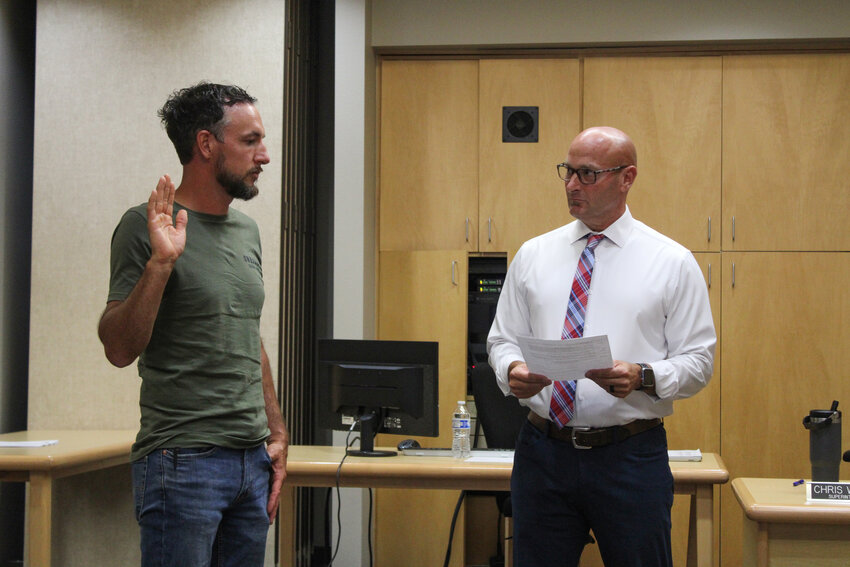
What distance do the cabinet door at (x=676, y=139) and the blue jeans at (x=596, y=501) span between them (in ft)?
7.96

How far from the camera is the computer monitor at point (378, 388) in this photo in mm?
3164

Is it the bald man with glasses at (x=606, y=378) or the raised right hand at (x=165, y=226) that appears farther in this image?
the bald man with glasses at (x=606, y=378)

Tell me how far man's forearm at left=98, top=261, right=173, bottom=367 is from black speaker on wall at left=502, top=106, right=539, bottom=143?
10.3ft

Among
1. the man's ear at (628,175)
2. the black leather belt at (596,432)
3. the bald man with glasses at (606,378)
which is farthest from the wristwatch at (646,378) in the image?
the man's ear at (628,175)

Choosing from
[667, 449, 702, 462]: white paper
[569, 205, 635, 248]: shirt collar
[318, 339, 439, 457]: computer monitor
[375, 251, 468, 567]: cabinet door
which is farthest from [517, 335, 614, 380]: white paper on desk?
[375, 251, 468, 567]: cabinet door

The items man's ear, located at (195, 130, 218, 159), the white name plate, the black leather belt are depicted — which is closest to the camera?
man's ear, located at (195, 130, 218, 159)

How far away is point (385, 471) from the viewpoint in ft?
9.84

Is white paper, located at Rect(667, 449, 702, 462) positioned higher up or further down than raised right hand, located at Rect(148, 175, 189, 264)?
further down

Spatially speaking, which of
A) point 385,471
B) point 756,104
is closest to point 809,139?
point 756,104

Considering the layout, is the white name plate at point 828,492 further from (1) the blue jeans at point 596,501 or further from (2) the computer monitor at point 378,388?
(2) the computer monitor at point 378,388

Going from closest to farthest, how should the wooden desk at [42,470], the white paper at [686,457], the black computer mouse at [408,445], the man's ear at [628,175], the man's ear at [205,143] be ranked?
the man's ear at [205,143] < the man's ear at [628,175] < the wooden desk at [42,470] < the white paper at [686,457] < the black computer mouse at [408,445]

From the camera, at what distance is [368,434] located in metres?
3.20

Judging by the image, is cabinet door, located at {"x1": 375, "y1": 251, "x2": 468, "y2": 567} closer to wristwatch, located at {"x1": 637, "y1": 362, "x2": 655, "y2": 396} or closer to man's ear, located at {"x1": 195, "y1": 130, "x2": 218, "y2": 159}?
wristwatch, located at {"x1": 637, "y1": 362, "x2": 655, "y2": 396}

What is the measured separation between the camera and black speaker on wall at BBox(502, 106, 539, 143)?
4465mm
